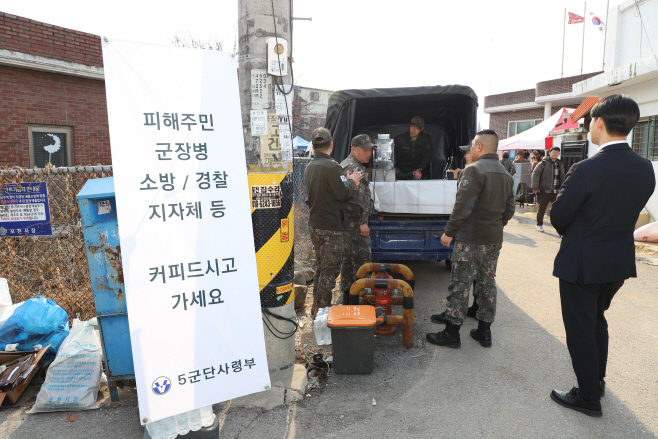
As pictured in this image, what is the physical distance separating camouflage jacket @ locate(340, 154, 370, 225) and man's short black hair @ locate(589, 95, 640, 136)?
8.36 ft

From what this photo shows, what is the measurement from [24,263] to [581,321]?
587 centimetres

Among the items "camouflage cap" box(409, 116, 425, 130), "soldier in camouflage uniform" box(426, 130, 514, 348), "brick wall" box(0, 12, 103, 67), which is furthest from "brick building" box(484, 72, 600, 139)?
"brick wall" box(0, 12, 103, 67)

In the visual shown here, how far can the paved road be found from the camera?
2.85 m

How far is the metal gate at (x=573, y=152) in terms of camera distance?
13195 millimetres

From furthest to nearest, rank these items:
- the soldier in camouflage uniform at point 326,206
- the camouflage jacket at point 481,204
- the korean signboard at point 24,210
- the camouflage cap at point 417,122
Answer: the camouflage cap at point 417,122, the korean signboard at point 24,210, the soldier in camouflage uniform at point 326,206, the camouflage jacket at point 481,204

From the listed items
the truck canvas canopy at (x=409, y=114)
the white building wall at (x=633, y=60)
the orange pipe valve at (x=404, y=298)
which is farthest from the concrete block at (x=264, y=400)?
the white building wall at (x=633, y=60)

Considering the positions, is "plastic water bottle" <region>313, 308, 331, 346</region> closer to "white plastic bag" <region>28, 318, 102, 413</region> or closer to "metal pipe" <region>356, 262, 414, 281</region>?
"metal pipe" <region>356, 262, 414, 281</region>

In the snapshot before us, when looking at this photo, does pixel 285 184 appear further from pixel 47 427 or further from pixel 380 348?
pixel 47 427

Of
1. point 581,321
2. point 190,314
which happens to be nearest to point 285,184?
point 190,314

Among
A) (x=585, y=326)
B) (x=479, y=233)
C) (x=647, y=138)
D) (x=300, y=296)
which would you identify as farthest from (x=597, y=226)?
(x=647, y=138)

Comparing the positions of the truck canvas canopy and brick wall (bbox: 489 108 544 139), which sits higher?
brick wall (bbox: 489 108 544 139)

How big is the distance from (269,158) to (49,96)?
823 cm

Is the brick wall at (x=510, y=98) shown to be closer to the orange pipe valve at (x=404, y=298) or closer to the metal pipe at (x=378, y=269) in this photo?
the metal pipe at (x=378, y=269)

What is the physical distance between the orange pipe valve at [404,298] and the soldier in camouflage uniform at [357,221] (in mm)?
717
